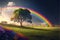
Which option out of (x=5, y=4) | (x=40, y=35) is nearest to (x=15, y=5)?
(x=5, y=4)

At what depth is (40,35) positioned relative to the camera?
459 centimetres

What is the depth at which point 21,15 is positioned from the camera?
4703 millimetres

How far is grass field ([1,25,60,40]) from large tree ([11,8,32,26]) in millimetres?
208

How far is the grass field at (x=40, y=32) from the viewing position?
4570 mm

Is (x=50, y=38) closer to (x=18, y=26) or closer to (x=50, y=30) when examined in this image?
(x=50, y=30)

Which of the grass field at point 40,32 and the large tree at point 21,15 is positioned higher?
the large tree at point 21,15

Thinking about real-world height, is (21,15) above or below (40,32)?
above

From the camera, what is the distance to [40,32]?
460cm

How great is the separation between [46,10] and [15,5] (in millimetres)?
719

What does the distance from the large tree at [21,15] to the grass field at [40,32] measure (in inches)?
8.2

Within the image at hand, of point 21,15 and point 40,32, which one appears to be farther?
point 21,15

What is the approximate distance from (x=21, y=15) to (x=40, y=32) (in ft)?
1.94

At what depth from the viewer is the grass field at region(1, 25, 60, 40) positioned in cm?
457

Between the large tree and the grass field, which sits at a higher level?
the large tree
